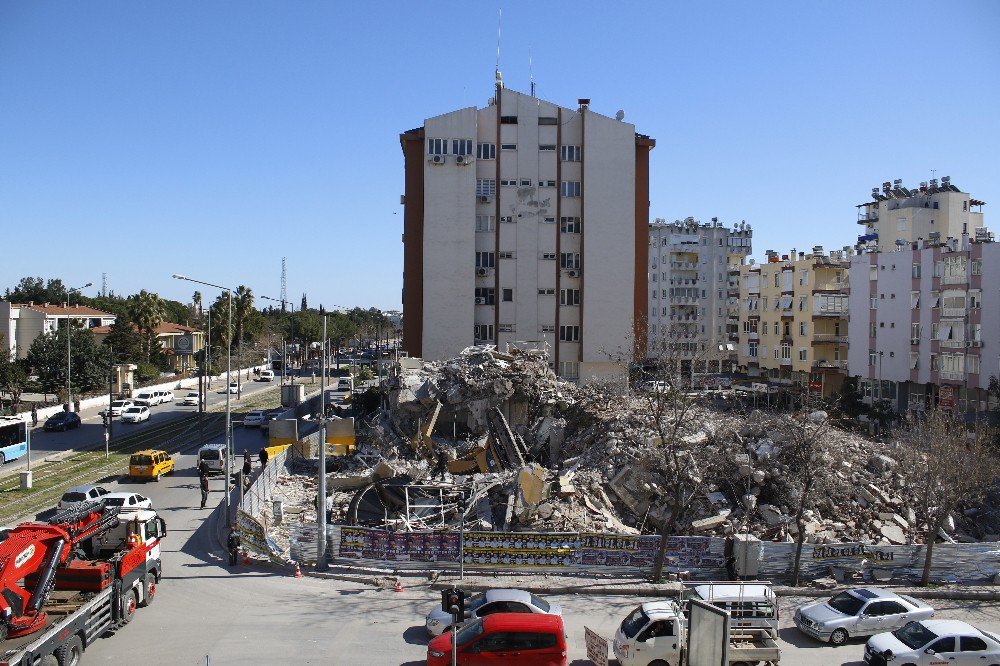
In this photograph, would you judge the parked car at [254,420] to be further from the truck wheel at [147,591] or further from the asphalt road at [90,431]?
the truck wheel at [147,591]

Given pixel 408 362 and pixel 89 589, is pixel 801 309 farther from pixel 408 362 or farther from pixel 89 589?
pixel 89 589

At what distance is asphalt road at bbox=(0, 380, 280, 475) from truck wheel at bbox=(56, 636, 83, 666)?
25.7 m

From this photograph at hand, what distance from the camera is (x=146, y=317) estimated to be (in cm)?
7744

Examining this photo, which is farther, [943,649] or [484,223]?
[484,223]

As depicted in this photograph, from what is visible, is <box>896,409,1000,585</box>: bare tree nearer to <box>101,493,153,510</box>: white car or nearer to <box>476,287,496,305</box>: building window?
<box>101,493,153,510</box>: white car

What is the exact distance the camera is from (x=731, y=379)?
69.1m

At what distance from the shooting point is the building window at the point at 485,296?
167 feet

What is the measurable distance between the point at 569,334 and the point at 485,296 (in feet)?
20.3

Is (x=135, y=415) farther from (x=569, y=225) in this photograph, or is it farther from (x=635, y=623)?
(x=635, y=623)

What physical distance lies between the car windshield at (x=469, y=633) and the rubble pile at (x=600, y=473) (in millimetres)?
6882

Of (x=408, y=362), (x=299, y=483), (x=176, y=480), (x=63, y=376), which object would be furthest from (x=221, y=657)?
(x=63, y=376)

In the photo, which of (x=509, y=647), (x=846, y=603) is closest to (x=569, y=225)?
(x=846, y=603)

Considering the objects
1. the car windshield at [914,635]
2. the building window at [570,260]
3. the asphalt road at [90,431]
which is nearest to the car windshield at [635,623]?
the car windshield at [914,635]

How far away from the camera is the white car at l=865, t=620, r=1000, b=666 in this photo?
14812 millimetres
